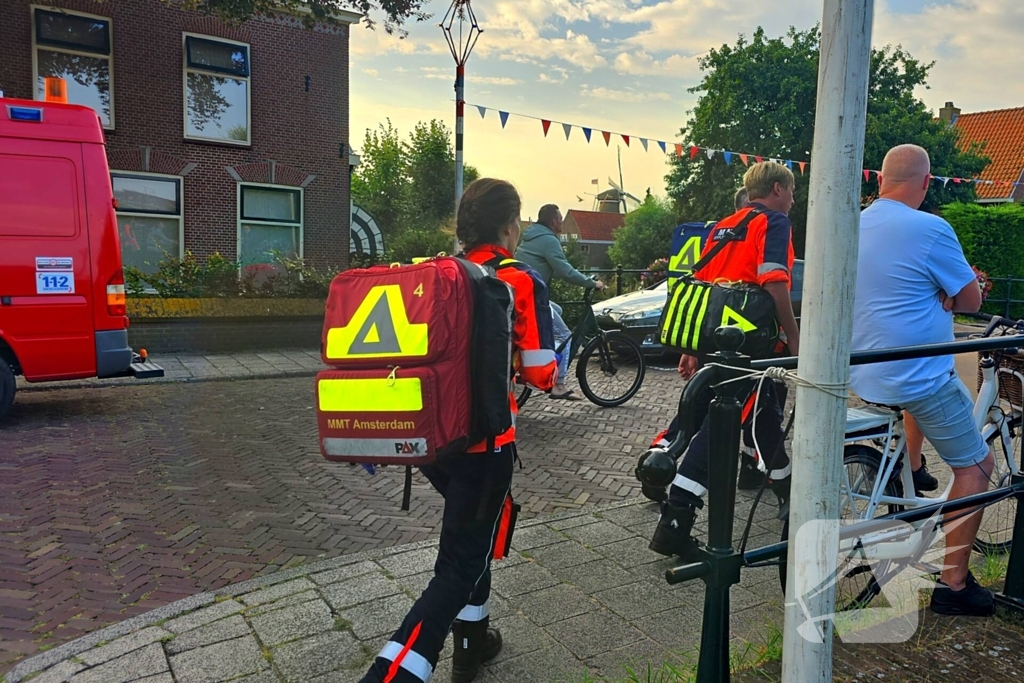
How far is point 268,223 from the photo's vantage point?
58.9ft

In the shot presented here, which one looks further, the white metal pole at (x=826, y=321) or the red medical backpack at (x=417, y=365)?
the red medical backpack at (x=417, y=365)

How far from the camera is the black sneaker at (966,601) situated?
10.0ft

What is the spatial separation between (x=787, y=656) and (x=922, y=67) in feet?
115

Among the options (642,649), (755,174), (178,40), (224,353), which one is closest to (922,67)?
(178,40)

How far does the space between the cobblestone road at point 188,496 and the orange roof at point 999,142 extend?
110 ft

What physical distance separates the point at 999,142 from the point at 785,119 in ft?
46.4

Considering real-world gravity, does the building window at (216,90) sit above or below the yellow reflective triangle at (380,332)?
above

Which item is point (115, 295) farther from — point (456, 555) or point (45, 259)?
point (456, 555)

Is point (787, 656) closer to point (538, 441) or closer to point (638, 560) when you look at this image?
point (638, 560)

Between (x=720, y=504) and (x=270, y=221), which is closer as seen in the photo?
(x=720, y=504)

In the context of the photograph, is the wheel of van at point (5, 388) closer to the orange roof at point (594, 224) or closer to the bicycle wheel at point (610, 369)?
the bicycle wheel at point (610, 369)

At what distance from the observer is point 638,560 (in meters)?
3.83

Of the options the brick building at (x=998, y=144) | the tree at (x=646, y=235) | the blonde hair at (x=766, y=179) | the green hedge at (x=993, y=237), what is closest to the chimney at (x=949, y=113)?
the brick building at (x=998, y=144)

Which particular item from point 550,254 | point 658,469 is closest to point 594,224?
point 550,254
